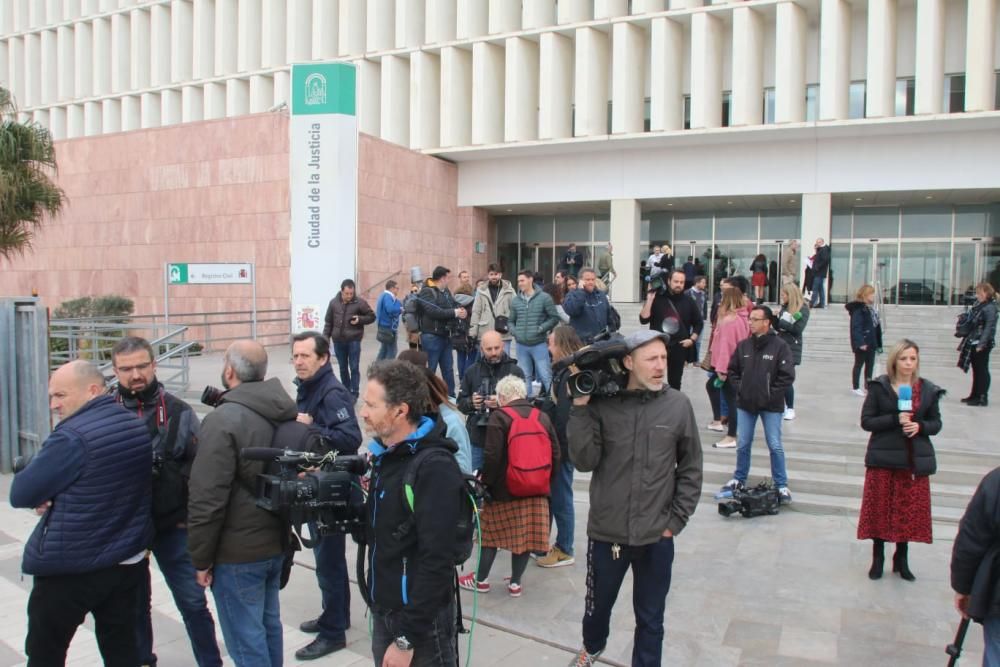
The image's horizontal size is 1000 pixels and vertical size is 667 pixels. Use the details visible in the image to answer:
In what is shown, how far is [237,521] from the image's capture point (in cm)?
332

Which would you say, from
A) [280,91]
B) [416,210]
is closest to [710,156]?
[416,210]

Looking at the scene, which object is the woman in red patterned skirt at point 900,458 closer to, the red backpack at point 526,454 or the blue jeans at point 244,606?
the red backpack at point 526,454

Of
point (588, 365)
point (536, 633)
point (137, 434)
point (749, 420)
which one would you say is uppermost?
point (588, 365)

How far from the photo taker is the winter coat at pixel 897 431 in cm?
521

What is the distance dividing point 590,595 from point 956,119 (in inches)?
819

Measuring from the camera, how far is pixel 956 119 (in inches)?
782

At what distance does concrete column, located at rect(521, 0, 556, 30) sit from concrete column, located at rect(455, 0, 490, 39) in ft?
5.35

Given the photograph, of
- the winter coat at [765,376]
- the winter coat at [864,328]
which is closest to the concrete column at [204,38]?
the winter coat at [864,328]

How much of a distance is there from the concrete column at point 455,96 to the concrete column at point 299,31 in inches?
236

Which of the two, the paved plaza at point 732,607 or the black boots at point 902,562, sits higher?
the black boots at point 902,562

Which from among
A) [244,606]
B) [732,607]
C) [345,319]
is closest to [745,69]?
[345,319]

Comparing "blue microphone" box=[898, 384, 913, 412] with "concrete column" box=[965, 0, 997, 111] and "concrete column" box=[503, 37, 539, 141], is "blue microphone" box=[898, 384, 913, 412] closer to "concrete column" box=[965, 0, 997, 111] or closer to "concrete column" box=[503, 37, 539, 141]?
"concrete column" box=[965, 0, 997, 111]

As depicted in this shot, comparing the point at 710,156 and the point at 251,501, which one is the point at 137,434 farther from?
the point at 710,156

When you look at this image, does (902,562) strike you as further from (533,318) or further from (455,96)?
(455,96)
